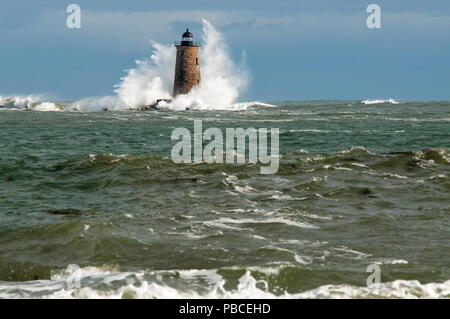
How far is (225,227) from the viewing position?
12.5 metres

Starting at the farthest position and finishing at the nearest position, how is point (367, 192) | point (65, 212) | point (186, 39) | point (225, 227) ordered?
point (186, 39), point (367, 192), point (65, 212), point (225, 227)

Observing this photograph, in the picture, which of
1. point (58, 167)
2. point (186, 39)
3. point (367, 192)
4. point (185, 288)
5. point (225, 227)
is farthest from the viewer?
point (186, 39)

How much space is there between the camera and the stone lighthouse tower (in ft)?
271

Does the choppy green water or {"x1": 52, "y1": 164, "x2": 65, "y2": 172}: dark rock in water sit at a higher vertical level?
{"x1": 52, "y1": 164, "x2": 65, "y2": 172}: dark rock in water

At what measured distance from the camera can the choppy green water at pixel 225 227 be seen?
8.81 m

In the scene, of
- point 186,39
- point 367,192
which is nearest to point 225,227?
point 367,192

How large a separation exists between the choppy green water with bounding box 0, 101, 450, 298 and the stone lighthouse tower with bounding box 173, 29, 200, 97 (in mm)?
60588

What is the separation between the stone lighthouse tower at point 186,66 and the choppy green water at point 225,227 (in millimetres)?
60588

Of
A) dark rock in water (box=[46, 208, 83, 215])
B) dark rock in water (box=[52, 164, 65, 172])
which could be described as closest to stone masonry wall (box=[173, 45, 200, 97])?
dark rock in water (box=[52, 164, 65, 172])

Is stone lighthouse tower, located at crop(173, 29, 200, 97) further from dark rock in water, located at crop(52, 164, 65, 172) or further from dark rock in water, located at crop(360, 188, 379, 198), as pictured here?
dark rock in water, located at crop(360, 188, 379, 198)

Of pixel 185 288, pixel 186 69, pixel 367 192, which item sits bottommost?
pixel 185 288

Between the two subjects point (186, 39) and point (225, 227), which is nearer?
point (225, 227)

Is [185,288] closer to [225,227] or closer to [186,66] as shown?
[225,227]

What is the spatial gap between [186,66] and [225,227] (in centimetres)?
7339
